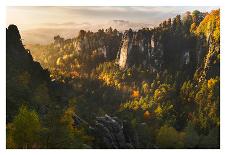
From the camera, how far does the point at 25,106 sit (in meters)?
21.4

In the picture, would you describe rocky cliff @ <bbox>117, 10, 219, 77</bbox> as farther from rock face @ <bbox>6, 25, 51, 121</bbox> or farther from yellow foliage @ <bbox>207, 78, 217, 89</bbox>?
rock face @ <bbox>6, 25, 51, 121</bbox>

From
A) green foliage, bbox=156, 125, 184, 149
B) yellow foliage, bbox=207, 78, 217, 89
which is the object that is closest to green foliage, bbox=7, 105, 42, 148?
green foliage, bbox=156, 125, 184, 149

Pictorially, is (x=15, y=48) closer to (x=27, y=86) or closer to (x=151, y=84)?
(x=27, y=86)

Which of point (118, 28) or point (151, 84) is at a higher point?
point (118, 28)

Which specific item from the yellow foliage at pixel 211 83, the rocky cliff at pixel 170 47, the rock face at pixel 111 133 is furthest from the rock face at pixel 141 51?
the rock face at pixel 111 133

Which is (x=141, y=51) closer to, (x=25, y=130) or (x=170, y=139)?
(x=170, y=139)

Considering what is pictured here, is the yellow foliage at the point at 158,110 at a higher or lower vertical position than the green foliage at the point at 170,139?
higher

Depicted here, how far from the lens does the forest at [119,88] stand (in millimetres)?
21234

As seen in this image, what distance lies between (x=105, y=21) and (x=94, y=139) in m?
A: 3.18

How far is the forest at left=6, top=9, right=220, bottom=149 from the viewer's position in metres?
21.2

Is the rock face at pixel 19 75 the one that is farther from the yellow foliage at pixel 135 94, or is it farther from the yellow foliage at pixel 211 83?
the yellow foliage at pixel 211 83

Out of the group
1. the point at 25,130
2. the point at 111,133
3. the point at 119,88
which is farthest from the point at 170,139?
A: the point at 25,130
